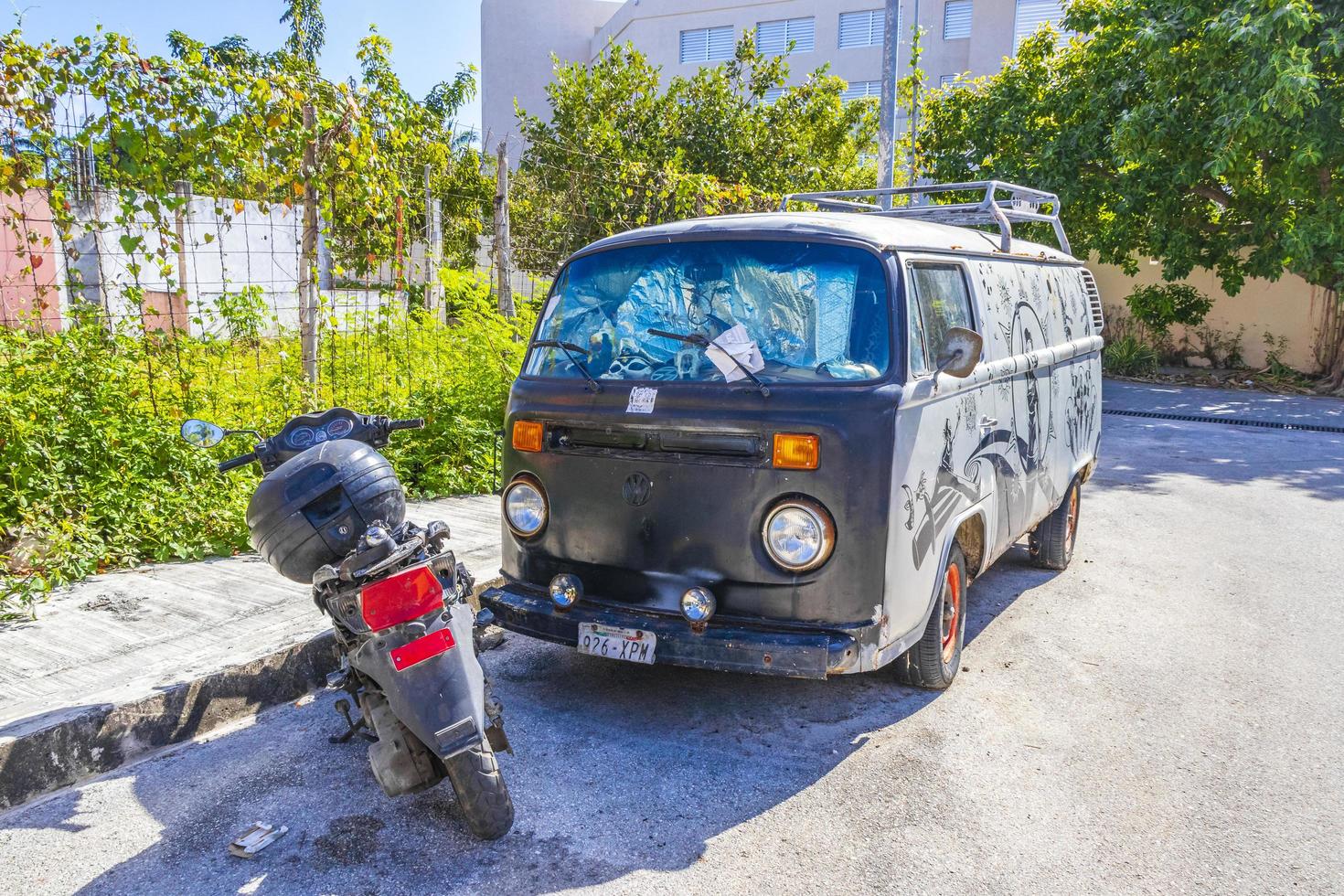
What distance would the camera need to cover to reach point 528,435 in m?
4.44

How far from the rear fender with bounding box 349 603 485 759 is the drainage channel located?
43.9 ft

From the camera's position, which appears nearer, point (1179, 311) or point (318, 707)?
point (318, 707)

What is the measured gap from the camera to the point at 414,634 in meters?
3.24

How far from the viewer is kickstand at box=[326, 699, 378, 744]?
374 centimetres

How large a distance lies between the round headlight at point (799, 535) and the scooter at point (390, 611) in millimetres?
1207

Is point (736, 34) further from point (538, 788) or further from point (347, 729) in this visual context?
point (538, 788)

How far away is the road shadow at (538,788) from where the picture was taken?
10.5 feet

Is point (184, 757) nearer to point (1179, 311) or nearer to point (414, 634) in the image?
point (414, 634)

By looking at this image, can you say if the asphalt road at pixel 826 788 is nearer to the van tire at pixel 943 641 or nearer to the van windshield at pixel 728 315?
the van tire at pixel 943 641

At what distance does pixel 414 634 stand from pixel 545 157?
1632 centimetres

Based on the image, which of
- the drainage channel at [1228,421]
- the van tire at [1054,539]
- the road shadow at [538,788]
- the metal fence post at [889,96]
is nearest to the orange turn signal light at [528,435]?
the road shadow at [538,788]

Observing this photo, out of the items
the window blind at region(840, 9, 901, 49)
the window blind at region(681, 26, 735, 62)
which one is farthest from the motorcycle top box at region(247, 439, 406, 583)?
the window blind at region(681, 26, 735, 62)

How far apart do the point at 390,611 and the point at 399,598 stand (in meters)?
0.05

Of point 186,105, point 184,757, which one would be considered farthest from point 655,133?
point 184,757
